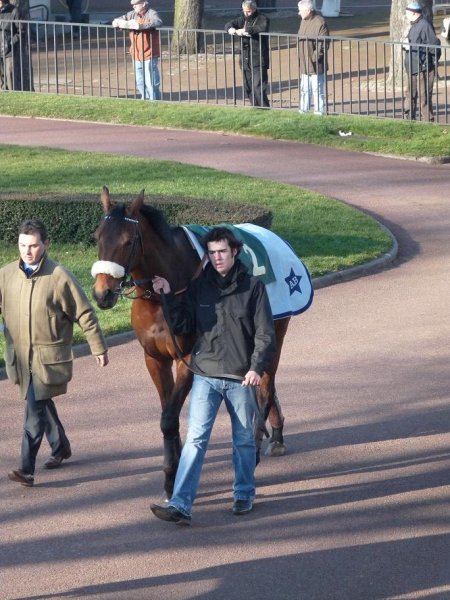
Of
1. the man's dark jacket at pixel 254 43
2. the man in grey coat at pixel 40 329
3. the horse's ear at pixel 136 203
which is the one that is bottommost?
the man in grey coat at pixel 40 329

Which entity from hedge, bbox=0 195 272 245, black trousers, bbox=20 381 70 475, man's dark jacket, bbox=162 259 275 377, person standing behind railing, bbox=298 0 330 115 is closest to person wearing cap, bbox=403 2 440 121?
person standing behind railing, bbox=298 0 330 115

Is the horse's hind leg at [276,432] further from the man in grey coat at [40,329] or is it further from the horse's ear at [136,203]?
the horse's ear at [136,203]

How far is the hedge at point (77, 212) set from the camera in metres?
13.3

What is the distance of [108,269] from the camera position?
21.6 feet

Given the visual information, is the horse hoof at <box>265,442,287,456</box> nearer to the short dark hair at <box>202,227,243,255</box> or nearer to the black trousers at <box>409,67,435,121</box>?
the short dark hair at <box>202,227,243,255</box>

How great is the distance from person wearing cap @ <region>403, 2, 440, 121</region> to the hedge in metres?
7.68

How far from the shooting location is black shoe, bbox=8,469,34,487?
7.45 m

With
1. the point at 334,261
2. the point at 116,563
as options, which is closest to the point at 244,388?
the point at 116,563

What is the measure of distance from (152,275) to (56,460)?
157 centimetres

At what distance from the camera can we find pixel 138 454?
317 inches

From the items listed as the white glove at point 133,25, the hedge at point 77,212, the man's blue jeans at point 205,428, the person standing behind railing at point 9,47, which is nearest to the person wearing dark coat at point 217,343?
the man's blue jeans at point 205,428

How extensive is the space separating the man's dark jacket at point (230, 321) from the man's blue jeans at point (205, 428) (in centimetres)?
10

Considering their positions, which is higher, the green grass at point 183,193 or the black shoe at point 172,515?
the green grass at point 183,193

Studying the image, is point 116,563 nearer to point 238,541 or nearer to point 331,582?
point 238,541
